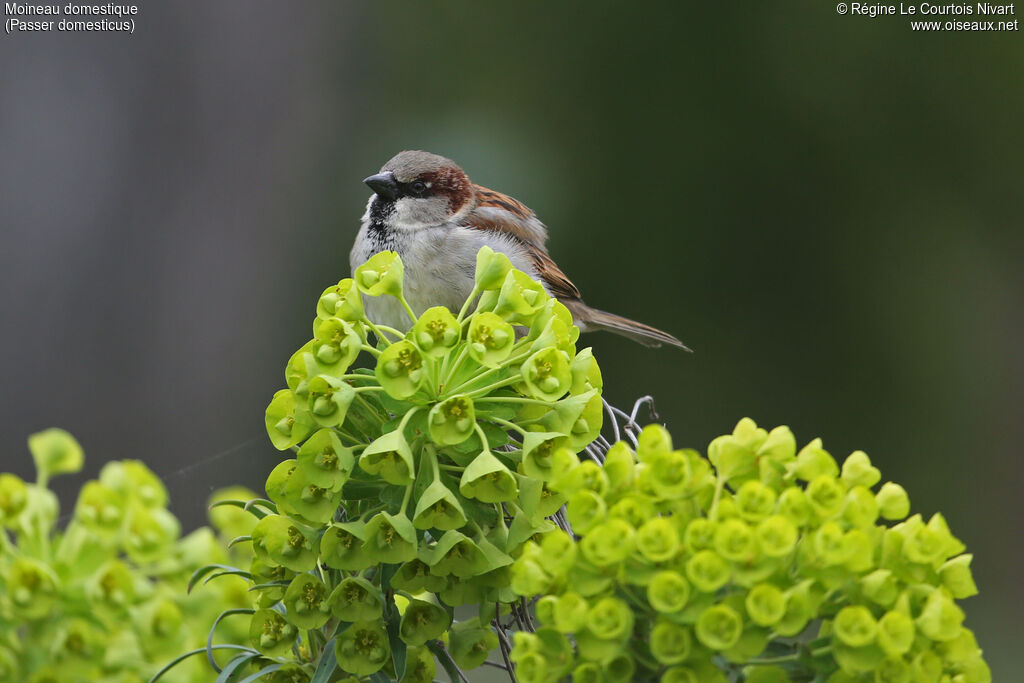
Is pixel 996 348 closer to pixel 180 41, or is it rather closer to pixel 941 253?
pixel 941 253

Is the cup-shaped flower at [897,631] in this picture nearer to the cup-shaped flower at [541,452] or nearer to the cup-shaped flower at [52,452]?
the cup-shaped flower at [541,452]

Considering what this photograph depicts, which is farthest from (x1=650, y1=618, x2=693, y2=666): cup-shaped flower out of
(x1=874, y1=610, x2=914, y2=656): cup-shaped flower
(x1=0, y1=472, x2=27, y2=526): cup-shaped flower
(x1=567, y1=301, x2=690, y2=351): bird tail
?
(x1=567, y1=301, x2=690, y2=351): bird tail

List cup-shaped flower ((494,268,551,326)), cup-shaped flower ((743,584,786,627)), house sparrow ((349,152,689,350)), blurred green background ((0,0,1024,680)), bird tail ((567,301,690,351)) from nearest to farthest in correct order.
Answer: cup-shaped flower ((743,584,786,627)), cup-shaped flower ((494,268,551,326)), house sparrow ((349,152,689,350)), bird tail ((567,301,690,351)), blurred green background ((0,0,1024,680))

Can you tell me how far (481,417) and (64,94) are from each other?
→ 2266 millimetres

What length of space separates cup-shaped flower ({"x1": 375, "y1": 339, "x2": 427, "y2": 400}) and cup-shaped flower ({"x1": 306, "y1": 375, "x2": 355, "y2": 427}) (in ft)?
0.09

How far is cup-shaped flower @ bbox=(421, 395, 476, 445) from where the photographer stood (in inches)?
28.4

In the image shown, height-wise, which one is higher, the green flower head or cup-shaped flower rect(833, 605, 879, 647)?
the green flower head

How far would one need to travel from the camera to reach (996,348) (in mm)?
3246

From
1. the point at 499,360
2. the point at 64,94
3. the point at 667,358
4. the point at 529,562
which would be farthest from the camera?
the point at 667,358

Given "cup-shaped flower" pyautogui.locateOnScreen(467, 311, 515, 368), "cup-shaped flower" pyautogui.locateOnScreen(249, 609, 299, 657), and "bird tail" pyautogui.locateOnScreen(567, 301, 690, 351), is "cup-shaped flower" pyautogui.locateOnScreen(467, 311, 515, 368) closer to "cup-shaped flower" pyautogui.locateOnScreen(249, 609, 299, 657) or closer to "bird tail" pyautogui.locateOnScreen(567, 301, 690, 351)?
"cup-shaped flower" pyautogui.locateOnScreen(249, 609, 299, 657)

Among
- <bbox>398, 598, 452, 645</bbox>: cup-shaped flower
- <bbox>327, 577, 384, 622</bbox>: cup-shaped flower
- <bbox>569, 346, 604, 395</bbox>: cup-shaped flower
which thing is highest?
<bbox>569, 346, 604, 395</bbox>: cup-shaped flower

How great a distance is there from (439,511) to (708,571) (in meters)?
0.22

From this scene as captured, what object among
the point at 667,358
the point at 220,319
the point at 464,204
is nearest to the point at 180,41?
the point at 220,319

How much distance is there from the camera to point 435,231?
1.65 meters
